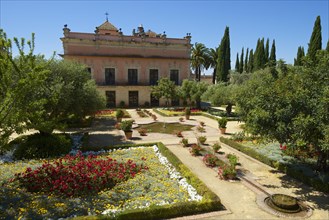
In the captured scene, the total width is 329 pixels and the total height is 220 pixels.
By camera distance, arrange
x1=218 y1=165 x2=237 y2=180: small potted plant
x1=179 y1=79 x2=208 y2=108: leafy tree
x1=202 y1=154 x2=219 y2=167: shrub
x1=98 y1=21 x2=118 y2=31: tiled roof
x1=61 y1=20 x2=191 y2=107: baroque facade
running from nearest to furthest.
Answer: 1. x1=218 y1=165 x2=237 y2=180: small potted plant
2. x1=202 y1=154 x2=219 y2=167: shrub
3. x1=179 y1=79 x2=208 y2=108: leafy tree
4. x1=61 y1=20 x2=191 y2=107: baroque facade
5. x1=98 y1=21 x2=118 y2=31: tiled roof

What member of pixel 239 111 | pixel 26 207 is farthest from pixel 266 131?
pixel 26 207

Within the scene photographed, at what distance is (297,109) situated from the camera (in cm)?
800

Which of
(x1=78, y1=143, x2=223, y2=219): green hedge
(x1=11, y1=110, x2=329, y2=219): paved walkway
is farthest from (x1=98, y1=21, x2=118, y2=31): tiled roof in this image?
(x1=78, y1=143, x2=223, y2=219): green hedge

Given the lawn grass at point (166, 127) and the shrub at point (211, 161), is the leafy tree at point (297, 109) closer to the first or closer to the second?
the shrub at point (211, 161)

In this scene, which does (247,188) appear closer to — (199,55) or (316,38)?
(316,38)

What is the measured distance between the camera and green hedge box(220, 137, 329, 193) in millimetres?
8477

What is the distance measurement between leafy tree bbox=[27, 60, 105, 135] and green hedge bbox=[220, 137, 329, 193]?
30.9 feet

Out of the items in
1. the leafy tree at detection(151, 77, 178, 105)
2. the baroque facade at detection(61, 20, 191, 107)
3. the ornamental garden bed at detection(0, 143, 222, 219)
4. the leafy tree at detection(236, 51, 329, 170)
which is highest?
the baroque facade at detection(61, 20, 191, 107)

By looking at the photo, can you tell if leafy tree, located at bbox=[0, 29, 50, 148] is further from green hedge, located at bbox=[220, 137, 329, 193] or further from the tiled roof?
the tiled roof

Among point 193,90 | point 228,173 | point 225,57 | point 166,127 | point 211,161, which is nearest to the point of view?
point 228,173

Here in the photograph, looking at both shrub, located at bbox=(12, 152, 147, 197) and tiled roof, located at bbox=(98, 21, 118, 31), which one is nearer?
shrub, located at bbox=(12, 152, 147, 197)

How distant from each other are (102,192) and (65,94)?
7975mm

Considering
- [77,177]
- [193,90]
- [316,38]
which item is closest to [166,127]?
[193,90]

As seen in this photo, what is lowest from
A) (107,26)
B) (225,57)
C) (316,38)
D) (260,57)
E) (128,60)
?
(128,60)
